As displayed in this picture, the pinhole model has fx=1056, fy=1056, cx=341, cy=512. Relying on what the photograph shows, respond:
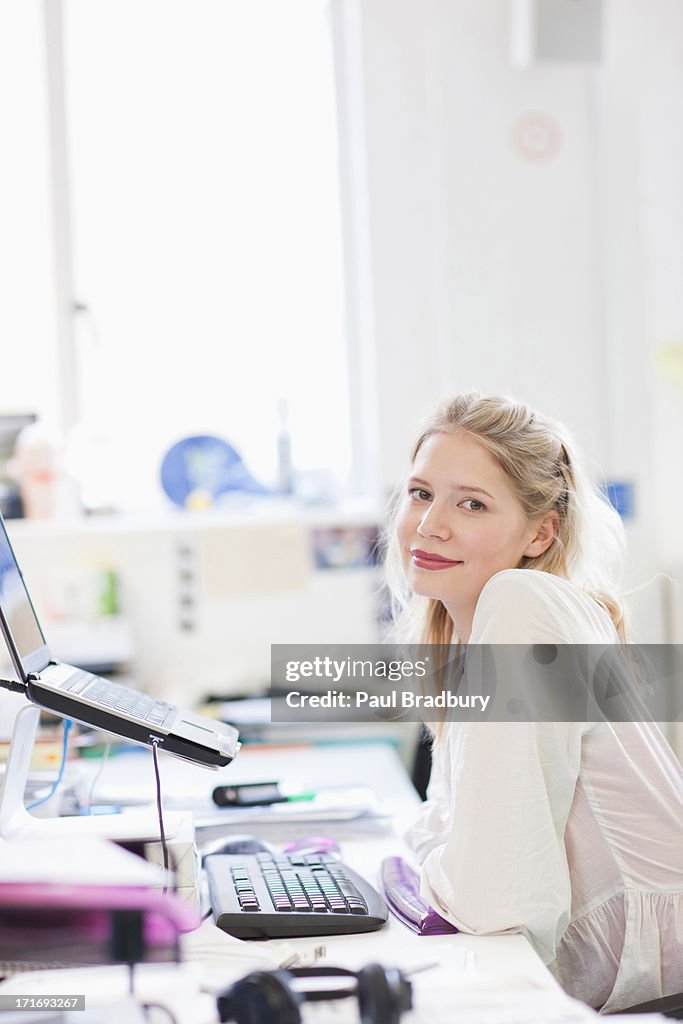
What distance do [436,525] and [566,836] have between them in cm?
40

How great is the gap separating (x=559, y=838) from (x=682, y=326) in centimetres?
162

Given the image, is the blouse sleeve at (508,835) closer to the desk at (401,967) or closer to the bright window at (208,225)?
the desk at (401,967)

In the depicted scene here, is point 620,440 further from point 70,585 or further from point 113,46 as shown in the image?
point 113,46

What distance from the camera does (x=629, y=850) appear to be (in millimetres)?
1134

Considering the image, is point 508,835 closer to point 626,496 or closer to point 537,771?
point 537,771

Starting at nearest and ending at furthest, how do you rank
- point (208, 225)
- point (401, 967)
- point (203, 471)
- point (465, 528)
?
1. point (401, 967)
2. point (465, 528)
3. point (203, 471)
4. point (208, 225)

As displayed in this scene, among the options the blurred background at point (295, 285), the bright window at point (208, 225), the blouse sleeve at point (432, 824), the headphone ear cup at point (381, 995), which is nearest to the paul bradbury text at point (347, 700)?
the blurred background at point (295, 285)

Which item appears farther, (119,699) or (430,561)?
(430,561)

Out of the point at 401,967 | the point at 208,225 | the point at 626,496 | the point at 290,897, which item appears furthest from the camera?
the point at 208,225

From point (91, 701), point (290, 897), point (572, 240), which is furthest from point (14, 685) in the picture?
point (572, 240)

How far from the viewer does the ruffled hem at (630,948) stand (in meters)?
1.11

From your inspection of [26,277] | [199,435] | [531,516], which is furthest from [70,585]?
[531,516]

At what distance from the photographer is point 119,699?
1.21m

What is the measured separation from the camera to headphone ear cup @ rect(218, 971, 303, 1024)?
31.5 inches
